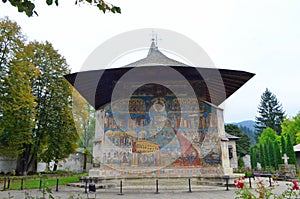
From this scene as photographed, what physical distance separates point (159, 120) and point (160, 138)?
0.89 meters

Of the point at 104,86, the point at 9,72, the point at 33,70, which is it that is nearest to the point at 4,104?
the point at 9,72

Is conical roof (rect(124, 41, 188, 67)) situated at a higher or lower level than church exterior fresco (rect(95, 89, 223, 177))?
higher

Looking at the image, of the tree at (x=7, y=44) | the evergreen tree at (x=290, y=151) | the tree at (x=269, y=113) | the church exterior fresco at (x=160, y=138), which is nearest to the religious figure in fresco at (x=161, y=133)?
the church exterior fresco at (x=160, y=138)

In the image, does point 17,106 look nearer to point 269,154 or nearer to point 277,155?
point 277,155

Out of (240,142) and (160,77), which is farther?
(240,142)

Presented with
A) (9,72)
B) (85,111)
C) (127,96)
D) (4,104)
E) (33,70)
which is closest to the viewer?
(127,96)

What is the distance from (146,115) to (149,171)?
268 cm

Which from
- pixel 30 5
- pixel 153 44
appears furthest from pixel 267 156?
pixel 30 5

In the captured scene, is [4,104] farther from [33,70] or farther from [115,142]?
[115,142]

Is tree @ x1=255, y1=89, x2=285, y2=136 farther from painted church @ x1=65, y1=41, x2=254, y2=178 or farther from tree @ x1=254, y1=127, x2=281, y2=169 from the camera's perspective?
painted church @ x1=65, y1=41, x2=254, y2=178

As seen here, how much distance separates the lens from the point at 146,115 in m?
11.8

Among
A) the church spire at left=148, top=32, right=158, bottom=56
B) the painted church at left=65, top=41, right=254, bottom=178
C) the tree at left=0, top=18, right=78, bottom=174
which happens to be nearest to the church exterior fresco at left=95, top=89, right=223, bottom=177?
the painted church at left=65, top=41, right=254, bottom=178

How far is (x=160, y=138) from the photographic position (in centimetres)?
1155

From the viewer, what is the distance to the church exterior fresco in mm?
10998
